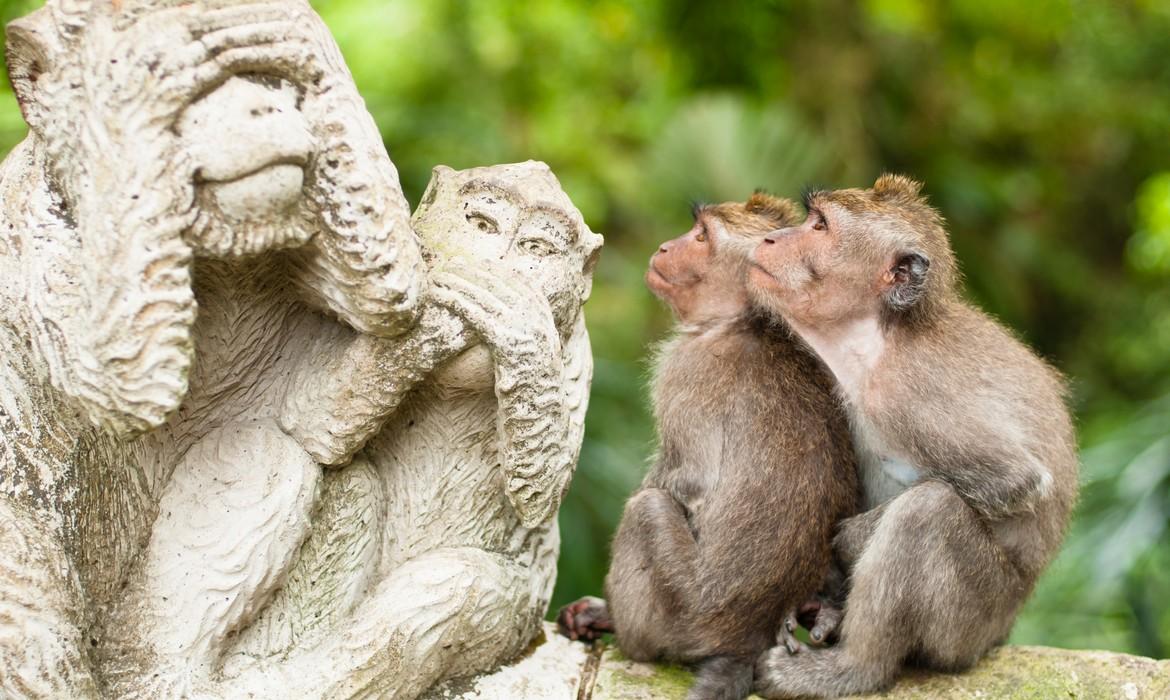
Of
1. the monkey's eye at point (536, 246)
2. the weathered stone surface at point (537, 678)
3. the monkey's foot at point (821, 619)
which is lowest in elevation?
the weathered stone surface at point (537, 678)

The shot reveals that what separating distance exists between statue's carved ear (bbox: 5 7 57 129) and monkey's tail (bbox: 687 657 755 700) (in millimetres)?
2167

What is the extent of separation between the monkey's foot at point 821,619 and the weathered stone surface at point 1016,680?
205mm

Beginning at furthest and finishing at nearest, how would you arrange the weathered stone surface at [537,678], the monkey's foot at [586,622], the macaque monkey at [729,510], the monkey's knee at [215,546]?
the monkey's foot at [586,622], the macaque monkey at [729,510], the weathered stone surface at [537,678], the monkey's knee at [215,546]

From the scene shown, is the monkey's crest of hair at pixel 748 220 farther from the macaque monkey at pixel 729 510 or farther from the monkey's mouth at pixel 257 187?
the monkey's mouth at pixel 257 187

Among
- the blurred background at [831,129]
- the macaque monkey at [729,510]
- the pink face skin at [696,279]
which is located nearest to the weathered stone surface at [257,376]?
the macaque monkey at [729,510]

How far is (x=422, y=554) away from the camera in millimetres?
3004

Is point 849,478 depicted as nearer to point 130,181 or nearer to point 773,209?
point 773,209

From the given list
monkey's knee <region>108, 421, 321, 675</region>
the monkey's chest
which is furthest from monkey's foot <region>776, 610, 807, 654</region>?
monkey's knee <region>108, 421, 321, 675</region>

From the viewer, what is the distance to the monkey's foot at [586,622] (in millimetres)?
3586

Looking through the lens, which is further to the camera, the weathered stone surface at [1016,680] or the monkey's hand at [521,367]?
the weathered stone surface at [1016,680]

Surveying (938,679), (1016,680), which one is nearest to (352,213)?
(938,679)

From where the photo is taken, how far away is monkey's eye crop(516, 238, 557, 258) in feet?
9.60

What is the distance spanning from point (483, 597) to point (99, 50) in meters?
1.59

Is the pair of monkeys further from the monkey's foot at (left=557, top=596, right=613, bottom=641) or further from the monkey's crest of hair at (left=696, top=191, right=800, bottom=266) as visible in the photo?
the monkey's crest of hair at (left=696, top=191, right=800, bottom=266)
